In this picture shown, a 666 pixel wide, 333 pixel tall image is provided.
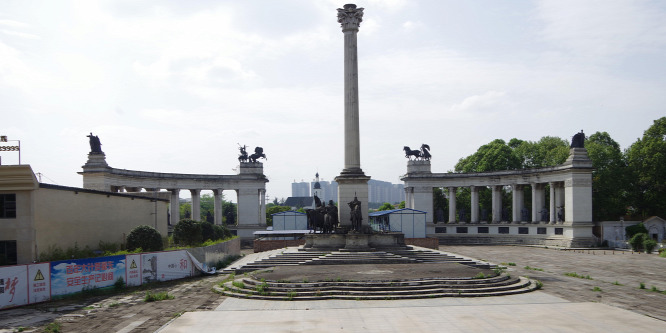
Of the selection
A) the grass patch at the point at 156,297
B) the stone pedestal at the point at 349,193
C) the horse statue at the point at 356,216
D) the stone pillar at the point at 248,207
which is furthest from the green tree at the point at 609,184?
the grass patch at the point at 156,297

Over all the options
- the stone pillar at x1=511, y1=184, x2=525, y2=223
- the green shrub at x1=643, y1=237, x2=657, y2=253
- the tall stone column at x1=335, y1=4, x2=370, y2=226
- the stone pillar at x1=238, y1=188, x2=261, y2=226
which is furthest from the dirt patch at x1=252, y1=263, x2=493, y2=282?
the stone pillar at x1=511, y1=184, x2=525, y2=223

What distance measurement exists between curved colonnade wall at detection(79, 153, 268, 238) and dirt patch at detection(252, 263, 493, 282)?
3494 cm

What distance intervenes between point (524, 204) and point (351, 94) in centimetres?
4660

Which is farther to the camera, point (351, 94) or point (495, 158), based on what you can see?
point (495, 158)

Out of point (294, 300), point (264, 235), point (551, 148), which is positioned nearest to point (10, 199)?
point (294, 300)

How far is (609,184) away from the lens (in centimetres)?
6881

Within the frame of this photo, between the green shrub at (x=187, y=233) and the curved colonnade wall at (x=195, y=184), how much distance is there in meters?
25.4

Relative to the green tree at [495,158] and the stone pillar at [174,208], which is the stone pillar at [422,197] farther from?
the stone pillar at [174,208]

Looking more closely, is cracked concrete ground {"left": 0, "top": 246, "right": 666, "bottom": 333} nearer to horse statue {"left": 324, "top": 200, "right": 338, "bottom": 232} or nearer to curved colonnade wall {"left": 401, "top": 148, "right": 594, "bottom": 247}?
horse statue {"left": 324, "top": 200, "right": 338, "bottom": 232}

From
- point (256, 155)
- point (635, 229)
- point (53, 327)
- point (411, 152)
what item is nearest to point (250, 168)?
point (256, 155)

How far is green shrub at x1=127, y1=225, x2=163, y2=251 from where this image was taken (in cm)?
3403

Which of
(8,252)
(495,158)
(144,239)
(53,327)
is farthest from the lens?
(495,158)

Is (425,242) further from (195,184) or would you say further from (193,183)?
(193,183)

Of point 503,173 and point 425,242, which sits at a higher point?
point 503,173
